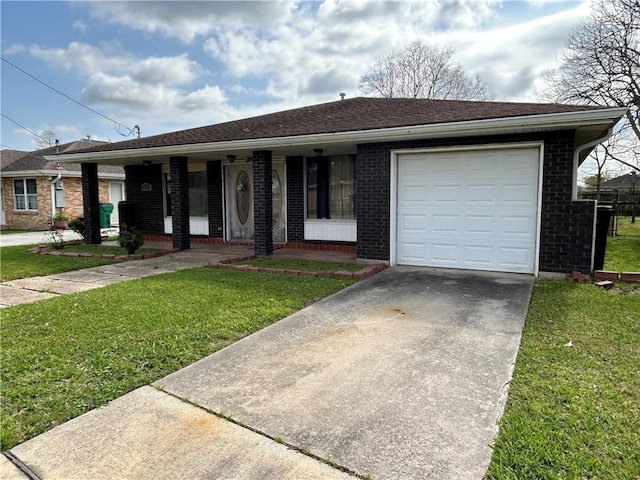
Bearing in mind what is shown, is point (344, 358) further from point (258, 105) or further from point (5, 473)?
point (258, 105)

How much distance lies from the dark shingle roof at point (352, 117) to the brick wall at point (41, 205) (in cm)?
1118

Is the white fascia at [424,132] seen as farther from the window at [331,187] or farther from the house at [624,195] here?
the house at [624,195]

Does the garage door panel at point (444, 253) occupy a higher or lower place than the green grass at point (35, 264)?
higher

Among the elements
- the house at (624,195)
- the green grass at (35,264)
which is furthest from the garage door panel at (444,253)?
the house at (624,195)

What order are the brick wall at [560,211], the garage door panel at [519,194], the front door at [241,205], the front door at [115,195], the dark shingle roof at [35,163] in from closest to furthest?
the brick wall at [560,211], the garage door panel at [519,194], the front door at [241,205], the dark shingle roof at [35,163], the front door at [115,195]

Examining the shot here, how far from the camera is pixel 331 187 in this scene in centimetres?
1069

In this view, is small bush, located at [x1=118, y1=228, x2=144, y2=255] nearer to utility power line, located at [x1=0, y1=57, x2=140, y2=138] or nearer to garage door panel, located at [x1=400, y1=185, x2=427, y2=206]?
garage door panel, located at [x1=400, y1=185, x2=427, y2=206]

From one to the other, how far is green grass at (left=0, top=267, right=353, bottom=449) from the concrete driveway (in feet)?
0.75

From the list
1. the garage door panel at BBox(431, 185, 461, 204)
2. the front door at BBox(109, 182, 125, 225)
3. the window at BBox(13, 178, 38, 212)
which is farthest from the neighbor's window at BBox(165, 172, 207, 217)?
the window at BBox(13, 178, 38, 212)

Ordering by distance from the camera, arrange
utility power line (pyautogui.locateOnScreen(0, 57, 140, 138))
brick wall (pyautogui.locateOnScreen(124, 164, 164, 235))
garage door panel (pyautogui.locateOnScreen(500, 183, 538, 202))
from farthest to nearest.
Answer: utility power line (pyautogui.locateOnScreen(0, 57, 140, 138)) < brick wall (pyautogui.locateOnScreen(124, 164, 164, 235)) < garage door panel (pyautogui.locateOnScreen(500, 183, 538, 202))

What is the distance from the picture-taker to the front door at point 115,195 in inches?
904

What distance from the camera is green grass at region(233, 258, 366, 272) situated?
792 centimetres

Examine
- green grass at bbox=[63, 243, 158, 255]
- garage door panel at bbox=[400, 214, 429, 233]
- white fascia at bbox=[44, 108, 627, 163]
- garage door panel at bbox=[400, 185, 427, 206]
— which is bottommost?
green grass at bbox=[63, 243, 158, 255]

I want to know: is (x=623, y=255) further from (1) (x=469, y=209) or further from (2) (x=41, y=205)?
(2) (x=41, y=205)
